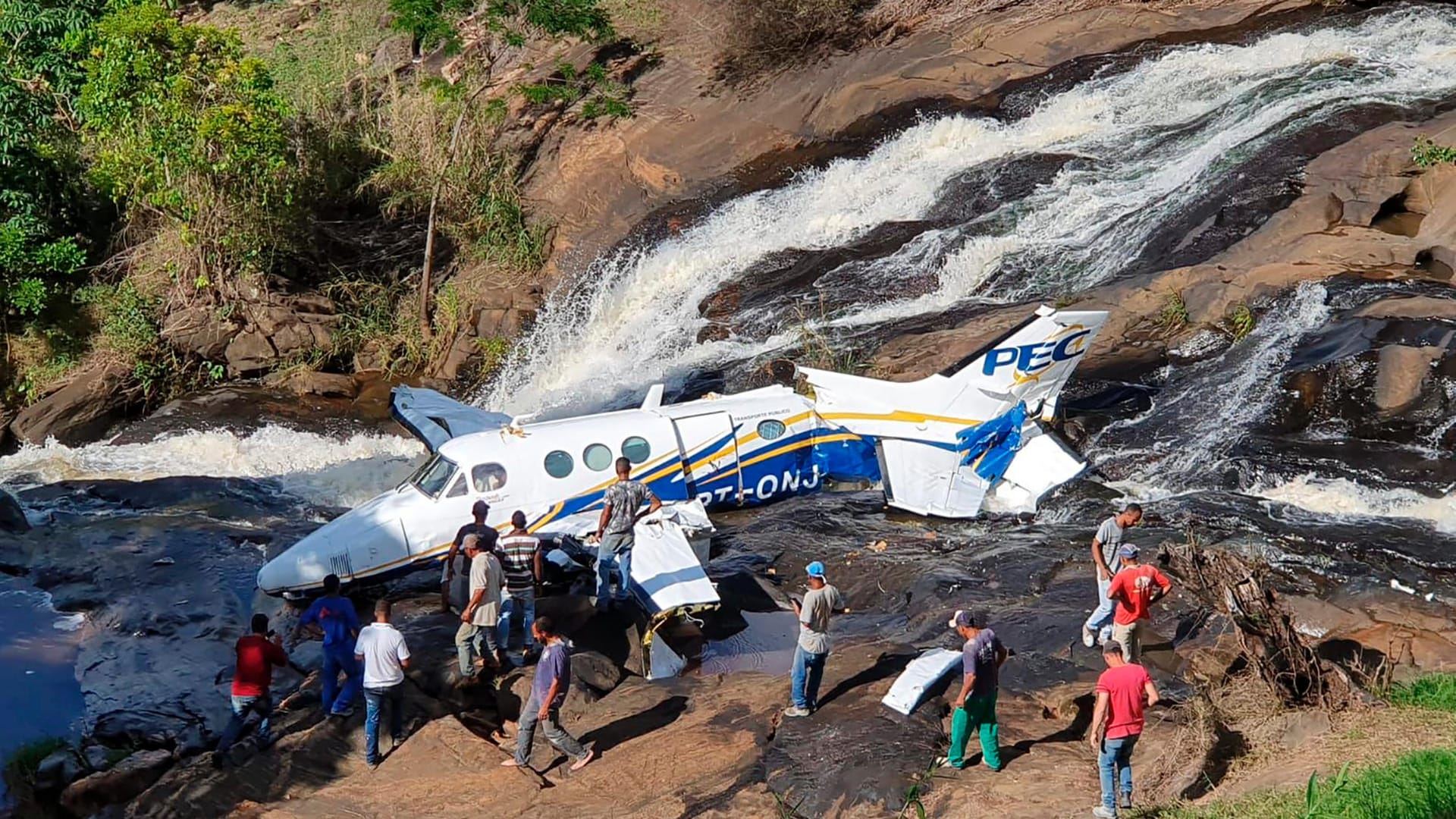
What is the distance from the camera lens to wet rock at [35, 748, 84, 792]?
504 inches

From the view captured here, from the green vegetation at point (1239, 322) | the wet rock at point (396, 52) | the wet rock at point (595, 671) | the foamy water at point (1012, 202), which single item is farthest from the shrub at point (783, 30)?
the wet rock at point (595, 671)

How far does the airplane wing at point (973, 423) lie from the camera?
1773cm

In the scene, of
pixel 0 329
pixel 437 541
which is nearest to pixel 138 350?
pixel 0 329

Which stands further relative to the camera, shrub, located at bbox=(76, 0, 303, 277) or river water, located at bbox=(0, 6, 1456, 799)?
shrub, located at bbox=(76, 0, 303, 277)

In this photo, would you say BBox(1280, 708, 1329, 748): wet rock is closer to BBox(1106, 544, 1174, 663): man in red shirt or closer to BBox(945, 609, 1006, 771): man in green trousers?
BBox(1106, 544, 1174, 663): man in red shirt

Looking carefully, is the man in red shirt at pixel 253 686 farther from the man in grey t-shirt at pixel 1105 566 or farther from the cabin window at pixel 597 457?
the man in grey t-shirt at pixel 1105 566

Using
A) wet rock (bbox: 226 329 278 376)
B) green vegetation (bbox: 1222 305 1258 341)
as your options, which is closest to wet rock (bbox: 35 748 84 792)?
wet rock (bbox: 226 329 278 376)

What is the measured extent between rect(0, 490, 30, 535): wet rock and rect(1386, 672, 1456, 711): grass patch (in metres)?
18.6

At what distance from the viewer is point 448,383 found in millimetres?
26375

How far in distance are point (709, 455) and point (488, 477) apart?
3.14 m

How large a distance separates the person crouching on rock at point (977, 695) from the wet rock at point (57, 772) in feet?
28.4

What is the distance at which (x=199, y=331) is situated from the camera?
88.2 feet

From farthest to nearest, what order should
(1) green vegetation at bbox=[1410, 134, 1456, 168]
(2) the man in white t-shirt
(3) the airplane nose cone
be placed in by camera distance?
(1) green vegetation at bbox=[1410, 134, 1456, 168]
(3) the airplane nose cone
(2) the man in white t-shirt

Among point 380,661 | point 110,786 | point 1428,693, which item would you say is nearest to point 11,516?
point 110,786
